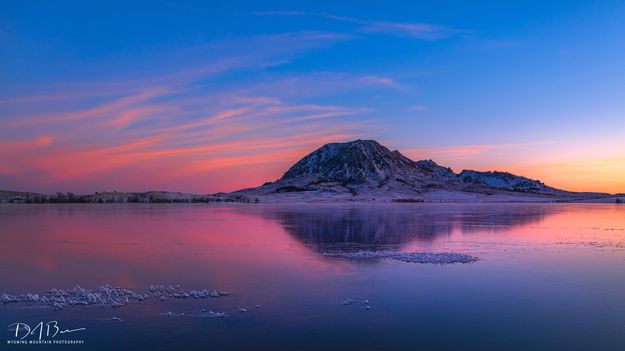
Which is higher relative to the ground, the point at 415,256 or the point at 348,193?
the point at 348,193

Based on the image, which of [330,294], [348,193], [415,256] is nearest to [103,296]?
[330,294]

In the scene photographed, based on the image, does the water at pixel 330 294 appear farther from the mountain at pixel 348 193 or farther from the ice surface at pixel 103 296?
the mountain at pixel 348 193

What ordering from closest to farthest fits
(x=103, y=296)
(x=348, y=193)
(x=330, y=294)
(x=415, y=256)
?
1. (x=103, y=296)
2. (x=330, y=294)
3. (x=415, y=256)
4. (x=348, y=193)

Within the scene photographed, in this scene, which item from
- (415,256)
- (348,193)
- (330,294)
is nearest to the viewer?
(330,294)

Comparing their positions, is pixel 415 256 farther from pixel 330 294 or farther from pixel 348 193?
pixel 348 193

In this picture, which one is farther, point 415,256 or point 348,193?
point 348,193

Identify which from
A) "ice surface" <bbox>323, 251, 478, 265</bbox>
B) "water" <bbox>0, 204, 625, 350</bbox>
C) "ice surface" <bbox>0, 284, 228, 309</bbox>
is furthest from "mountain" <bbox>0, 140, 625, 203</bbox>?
"ice surface" <bbox>0, 284, 228, 309</bbox>

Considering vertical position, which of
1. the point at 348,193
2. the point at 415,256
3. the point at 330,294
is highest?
the point at 348,193

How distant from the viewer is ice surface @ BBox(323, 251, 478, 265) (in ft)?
57.6

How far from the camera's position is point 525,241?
24.6 meters

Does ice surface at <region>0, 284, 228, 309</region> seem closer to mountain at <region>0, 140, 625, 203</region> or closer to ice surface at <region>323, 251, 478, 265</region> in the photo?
ice surface at <region>323, 251, 478, 265</region>

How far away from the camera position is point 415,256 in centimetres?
1842

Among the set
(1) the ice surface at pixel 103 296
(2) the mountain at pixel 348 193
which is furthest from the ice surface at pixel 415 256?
(2) the mountain at pixel 348 193

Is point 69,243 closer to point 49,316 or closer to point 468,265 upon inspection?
point 49,316
